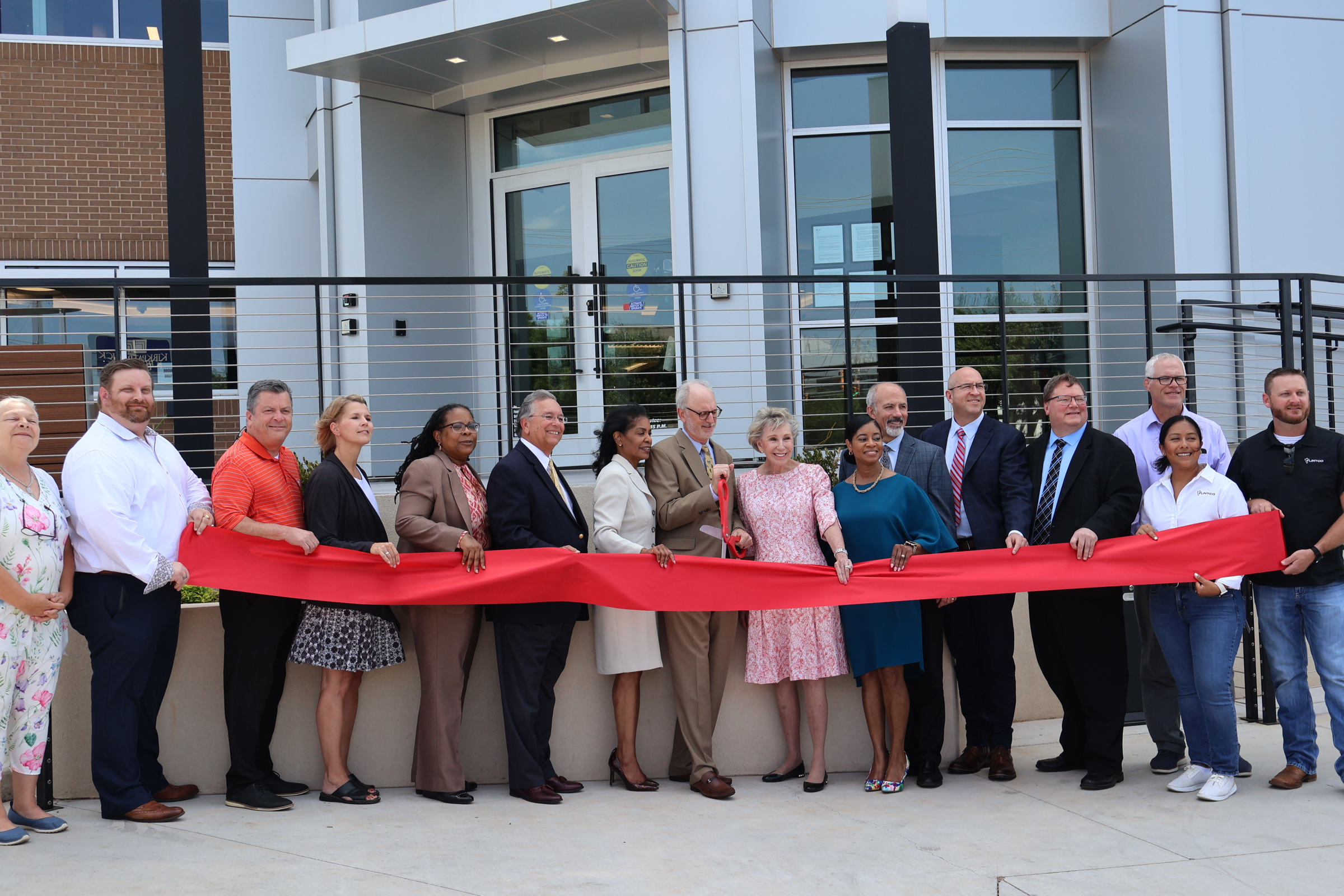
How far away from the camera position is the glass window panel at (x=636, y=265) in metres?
10.2

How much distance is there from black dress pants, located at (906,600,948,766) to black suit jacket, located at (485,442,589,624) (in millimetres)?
1759

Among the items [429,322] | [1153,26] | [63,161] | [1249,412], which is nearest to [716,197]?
[429,322]

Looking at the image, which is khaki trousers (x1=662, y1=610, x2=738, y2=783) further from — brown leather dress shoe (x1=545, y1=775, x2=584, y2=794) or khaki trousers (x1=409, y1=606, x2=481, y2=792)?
khaki trousers (x1=409, y1=606, x2=481, y2=792)

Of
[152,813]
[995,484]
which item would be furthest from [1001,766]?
[152,813]

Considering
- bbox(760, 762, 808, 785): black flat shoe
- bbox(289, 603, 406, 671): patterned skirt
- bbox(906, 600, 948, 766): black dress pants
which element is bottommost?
bbox(760, 762, 808, 785): black flat shoe

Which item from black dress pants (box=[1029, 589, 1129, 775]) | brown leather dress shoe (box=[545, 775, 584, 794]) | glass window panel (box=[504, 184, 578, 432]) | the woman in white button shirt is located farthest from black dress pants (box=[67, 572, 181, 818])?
glass window panel (box=[504, 184, 578, 432])

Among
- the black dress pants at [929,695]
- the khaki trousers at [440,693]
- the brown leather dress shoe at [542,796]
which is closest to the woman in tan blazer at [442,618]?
the khaki trousers at [440,693]

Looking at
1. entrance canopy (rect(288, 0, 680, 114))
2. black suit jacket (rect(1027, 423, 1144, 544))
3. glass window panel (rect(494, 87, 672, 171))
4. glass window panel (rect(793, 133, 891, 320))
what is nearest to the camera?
black suit jacket (rect(1027, 423, 1144, 544))

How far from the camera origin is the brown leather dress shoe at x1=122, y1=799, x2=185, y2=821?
5066mm

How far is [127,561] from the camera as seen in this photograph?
496 centimetres

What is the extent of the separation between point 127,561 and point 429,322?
20.6ft

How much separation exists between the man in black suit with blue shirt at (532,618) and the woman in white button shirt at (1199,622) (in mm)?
2971

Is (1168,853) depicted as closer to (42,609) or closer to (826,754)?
(826,754)

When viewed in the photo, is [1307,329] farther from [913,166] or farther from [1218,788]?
[1218,788]
